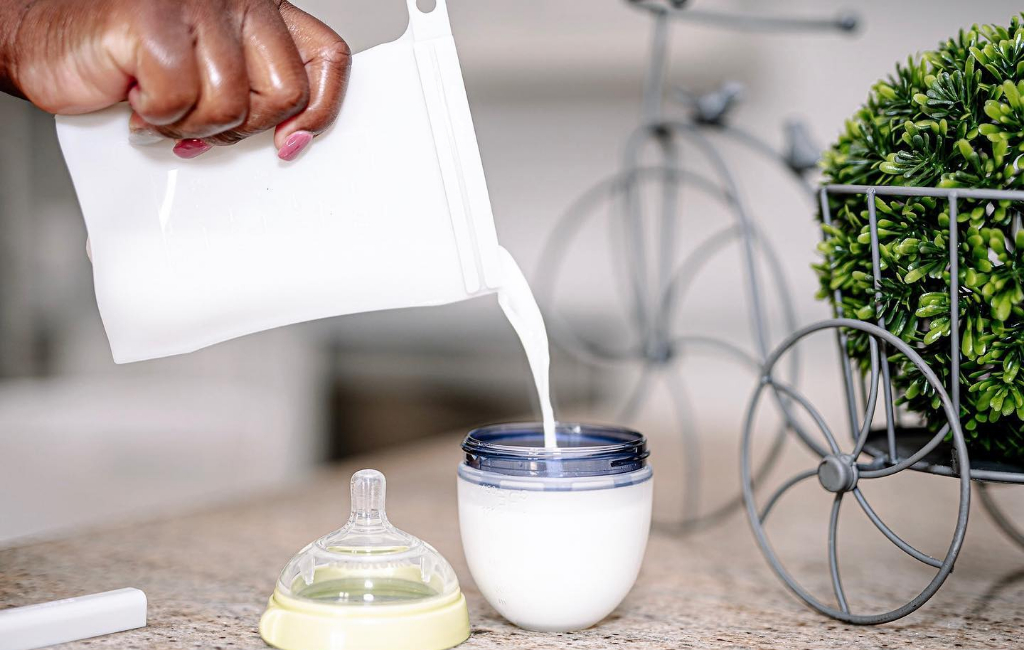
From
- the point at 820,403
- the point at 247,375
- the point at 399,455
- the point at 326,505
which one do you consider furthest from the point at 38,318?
the point at 820,403

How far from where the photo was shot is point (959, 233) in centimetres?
48

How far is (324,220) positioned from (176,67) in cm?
11

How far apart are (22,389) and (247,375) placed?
20.1 inches

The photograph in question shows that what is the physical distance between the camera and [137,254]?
477mm

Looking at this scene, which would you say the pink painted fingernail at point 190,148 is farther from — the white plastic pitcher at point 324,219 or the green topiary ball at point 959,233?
the green topiary ball at point 959,233

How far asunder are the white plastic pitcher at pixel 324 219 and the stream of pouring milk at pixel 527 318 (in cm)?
1

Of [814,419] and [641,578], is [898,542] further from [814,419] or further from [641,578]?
[641,578]

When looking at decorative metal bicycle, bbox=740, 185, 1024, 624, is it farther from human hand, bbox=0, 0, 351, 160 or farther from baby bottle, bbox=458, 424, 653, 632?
human hand, bbox=0, 0, 351, 160

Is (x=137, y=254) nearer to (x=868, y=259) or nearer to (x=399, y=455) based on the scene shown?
(x=868, y=259)

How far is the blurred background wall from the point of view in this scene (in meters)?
1.88

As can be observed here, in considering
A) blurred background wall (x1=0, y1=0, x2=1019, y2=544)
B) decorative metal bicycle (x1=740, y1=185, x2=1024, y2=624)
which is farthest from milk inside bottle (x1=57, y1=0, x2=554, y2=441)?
blurred background wall (x1=0, y1=0, x2=1019, y2=544)

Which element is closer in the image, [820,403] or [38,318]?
[820,403]

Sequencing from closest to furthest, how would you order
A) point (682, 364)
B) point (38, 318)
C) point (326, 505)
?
point (326, 505) → point (682, 364) → point (38, 318)

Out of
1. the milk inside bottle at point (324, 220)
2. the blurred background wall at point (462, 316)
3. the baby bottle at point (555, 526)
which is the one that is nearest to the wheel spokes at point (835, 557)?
the baby bottle at point (555, 526)
